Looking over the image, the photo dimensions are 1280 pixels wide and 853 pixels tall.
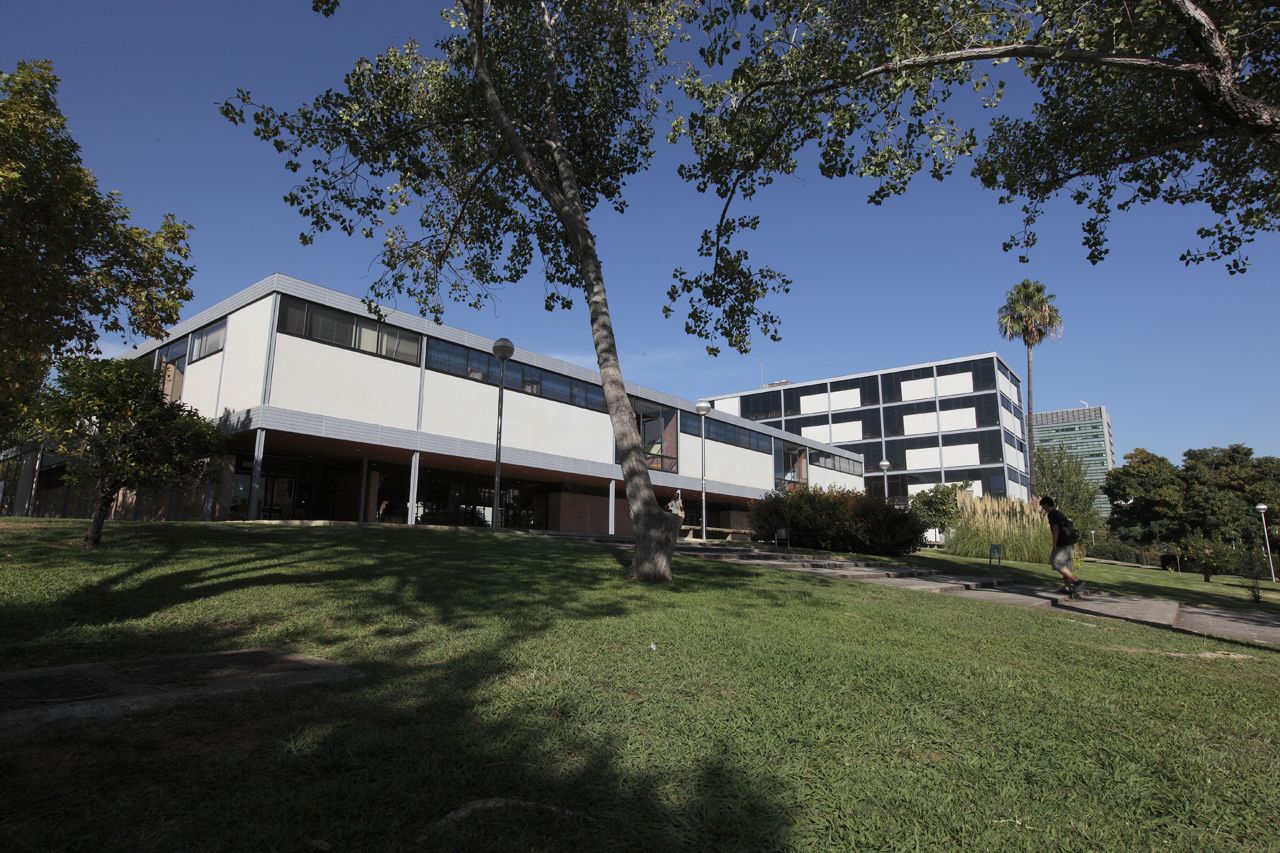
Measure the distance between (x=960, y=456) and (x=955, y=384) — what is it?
6885mm

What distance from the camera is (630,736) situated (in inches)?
116

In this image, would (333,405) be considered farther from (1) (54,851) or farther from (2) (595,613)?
(1) (54,851)

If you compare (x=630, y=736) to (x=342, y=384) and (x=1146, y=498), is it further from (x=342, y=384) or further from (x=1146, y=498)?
(x=1146, y=498)

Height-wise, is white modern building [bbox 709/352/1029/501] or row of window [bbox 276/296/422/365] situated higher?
white modern building [bbox 709/352/1029/501]

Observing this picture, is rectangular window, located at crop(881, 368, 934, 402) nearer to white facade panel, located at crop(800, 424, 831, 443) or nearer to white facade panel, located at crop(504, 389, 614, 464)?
white facade panel, located at crop(800, 424, 831, 443)

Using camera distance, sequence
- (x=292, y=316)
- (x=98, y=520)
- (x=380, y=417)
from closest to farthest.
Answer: (x=98, y=520) < (x=292, y=316) < (x=380, y=417)

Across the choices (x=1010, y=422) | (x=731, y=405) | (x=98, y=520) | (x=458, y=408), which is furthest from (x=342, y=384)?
(x=1010, y=422)

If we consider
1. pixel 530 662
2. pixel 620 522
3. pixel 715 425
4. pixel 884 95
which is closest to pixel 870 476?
pixel 715 425

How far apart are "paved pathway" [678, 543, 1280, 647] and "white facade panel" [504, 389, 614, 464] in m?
10.9

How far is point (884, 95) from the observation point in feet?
28.7

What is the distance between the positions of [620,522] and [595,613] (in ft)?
91.1

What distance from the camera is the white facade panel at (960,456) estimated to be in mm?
59625

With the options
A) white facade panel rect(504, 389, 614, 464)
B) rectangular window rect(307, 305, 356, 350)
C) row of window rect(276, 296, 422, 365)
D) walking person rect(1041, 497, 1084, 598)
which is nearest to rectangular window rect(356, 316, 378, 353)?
row of window rect(276, 296, 422, 365)

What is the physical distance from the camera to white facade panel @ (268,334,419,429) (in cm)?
1891
